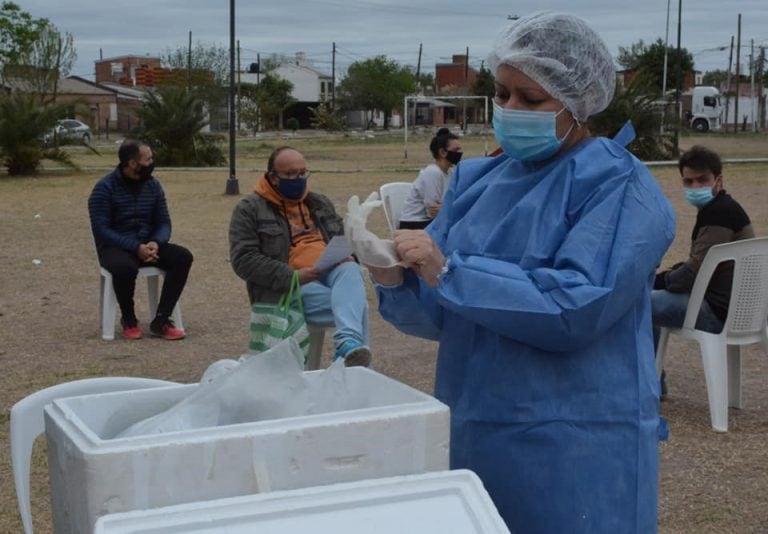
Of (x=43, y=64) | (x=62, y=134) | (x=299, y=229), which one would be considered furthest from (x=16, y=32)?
(x=299, y=229)

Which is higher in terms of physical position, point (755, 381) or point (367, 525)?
point (367, 525)

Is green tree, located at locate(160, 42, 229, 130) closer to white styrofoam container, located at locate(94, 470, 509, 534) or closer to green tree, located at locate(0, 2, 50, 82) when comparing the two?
green tree, located at locate(0, 2, 50, 82)

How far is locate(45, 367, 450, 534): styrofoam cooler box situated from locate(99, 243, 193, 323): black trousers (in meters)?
5.77

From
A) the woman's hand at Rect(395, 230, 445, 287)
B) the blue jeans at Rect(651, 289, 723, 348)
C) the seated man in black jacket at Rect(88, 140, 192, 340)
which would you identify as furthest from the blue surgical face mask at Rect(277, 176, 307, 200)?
the woman's hand at Rect(395, 230, 445, 287)

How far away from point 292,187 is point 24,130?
17.7 m

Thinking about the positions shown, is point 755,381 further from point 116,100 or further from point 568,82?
point 116,100

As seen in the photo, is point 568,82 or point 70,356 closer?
point 568,82

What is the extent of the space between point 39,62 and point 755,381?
38944 mm

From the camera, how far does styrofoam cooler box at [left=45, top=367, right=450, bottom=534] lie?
1661 mm

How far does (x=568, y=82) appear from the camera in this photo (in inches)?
81.9

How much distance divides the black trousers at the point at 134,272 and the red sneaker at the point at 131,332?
0.16 feet

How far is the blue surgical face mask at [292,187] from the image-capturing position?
5820mm

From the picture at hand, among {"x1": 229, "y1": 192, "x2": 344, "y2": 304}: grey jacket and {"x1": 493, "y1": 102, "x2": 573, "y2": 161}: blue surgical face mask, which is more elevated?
{"x1": 493, "y1": 102, "x2": 573, "y2": 161}: blue surgical face mask

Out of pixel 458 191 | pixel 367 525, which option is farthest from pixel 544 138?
pixel 367 525
